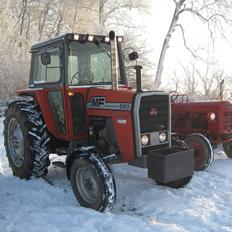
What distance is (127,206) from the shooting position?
5.45 metres

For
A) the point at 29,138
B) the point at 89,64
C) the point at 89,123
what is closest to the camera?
the point at 89,123

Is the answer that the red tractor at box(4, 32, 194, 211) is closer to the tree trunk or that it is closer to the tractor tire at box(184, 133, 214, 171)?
the tractor tire at box(184, 133, 214, 171)

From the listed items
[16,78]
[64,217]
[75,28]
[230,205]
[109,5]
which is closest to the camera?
[64,217]

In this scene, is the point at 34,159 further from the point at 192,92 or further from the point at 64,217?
the point at 192,92

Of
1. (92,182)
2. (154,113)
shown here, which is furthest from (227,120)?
(92,182)

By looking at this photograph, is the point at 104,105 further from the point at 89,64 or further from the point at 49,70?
the point at 49,70

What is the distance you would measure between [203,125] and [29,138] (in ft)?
11.3

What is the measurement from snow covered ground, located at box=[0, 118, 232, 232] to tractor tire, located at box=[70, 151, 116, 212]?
0.14 meters

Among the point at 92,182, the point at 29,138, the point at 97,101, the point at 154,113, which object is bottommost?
the point at 92,182

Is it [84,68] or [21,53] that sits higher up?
[21,53]

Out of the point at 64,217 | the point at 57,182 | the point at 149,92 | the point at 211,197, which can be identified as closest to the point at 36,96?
the point at 57,182

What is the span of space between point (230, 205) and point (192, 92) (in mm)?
15833

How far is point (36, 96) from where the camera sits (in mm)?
6840

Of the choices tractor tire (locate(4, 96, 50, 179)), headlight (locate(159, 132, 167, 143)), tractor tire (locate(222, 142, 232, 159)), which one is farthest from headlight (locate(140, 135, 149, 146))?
tractor tire (locate(222, 142, 232, 159))
